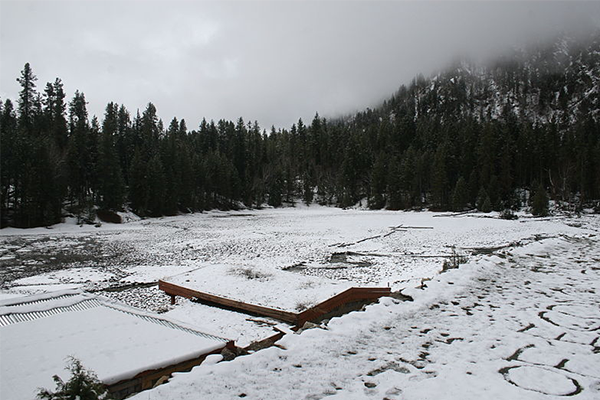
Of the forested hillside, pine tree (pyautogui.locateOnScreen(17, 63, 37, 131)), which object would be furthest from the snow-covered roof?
pine tree (pyautogui.locateOnScreen(17, 63, 37, 131))

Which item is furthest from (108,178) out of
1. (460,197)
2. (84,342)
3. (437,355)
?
(437,355)

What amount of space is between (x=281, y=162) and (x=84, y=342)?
105663 mm

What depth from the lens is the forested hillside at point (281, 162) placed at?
49.3 meters

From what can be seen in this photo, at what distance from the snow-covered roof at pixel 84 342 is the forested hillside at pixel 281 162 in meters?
44.4

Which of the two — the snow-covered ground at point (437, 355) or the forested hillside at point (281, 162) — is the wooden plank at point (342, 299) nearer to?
the snow-covered ground at point (437, 355)

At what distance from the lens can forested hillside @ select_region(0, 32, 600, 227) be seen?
49.3 metres

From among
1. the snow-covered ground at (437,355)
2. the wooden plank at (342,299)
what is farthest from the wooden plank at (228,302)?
the snow-covered ground at (437,355)

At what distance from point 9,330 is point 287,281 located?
7.74m

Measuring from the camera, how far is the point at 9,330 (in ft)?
21.2

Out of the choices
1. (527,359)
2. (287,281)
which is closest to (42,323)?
(287,281)

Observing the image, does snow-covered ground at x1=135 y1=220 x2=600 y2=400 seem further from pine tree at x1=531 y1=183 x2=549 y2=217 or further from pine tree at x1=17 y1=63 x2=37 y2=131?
pine tree at x1=17 y1=63 x2=37 y2=131

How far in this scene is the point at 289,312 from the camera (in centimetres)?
948

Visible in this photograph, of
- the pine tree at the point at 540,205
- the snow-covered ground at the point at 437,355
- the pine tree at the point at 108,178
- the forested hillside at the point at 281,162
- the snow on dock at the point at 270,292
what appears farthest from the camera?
the pine tree at the point at 108,178

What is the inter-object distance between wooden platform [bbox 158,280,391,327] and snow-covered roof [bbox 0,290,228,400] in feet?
9.86
